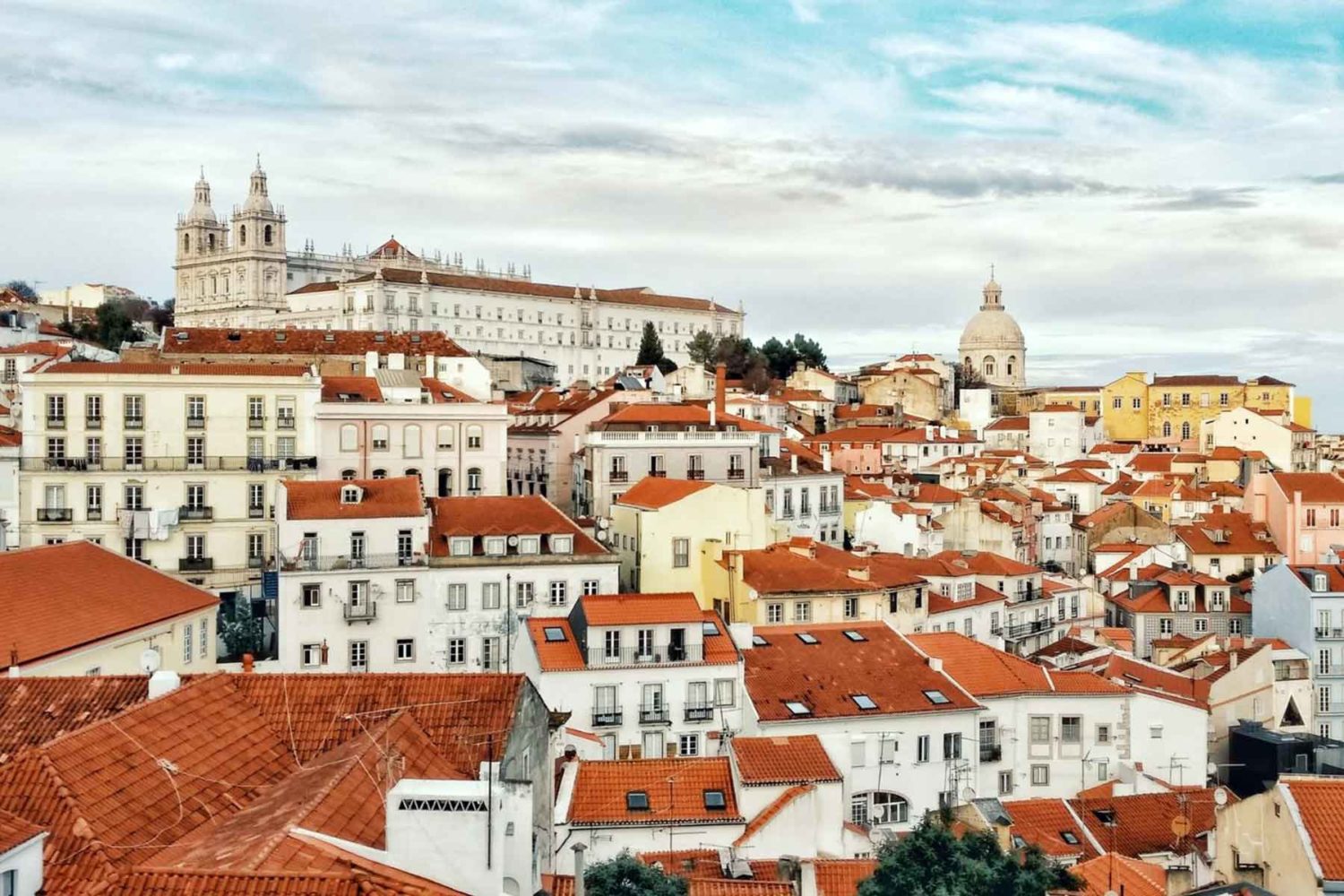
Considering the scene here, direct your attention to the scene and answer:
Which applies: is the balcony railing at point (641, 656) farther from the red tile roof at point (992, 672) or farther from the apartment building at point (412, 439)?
the apartment building at point (412, 439)

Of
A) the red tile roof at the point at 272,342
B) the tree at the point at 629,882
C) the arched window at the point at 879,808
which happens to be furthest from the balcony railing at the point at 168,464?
the tree at the point at 629,882

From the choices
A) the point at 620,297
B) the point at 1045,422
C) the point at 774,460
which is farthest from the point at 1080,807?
the point at 620,297

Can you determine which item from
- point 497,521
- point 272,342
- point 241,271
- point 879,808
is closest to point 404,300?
point 241,271

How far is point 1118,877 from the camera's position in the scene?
21.8 metres

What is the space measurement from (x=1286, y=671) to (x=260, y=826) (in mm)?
39453

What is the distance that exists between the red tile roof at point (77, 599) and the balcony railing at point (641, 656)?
10.1 m

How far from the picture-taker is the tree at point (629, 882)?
15539 mm

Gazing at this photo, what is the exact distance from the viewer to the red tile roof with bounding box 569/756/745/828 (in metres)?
23.9

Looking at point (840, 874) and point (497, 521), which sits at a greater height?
point (497, 521)

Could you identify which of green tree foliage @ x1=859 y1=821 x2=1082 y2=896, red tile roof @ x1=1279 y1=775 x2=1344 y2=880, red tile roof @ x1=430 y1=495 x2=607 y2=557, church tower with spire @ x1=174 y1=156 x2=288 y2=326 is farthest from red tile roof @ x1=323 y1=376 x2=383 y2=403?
church tower with spire @ x1=174 y1=156 x2=288 y2=326

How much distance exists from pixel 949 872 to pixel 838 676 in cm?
1573

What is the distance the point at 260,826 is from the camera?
11000 millimetres

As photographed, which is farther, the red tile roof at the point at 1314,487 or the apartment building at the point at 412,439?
the red tile roof at the point at 1314,487

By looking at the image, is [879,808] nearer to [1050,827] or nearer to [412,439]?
[1050,827]
